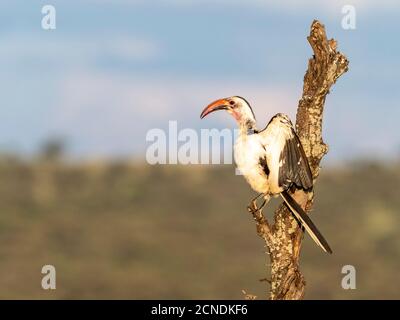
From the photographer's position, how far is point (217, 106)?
449 inches

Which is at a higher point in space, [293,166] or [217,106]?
[217,106]

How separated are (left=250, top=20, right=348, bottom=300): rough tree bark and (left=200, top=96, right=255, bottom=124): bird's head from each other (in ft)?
3.02

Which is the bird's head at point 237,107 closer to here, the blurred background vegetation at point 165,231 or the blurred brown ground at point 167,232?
the blurred brown ground at point 167,232

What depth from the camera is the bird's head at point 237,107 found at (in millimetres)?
11328

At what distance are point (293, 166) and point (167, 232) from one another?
46.5 metres

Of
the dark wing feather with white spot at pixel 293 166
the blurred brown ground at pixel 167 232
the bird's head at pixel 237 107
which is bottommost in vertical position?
the dark wing feather with white spot at pixel 293 166

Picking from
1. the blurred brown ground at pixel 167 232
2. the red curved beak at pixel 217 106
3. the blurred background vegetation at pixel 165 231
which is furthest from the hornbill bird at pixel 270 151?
the blurred background vegetation at pixel 165 231

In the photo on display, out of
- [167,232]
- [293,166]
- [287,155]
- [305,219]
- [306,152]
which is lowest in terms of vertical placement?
[305,219]

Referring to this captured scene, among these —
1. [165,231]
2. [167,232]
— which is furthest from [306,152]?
[165,231]

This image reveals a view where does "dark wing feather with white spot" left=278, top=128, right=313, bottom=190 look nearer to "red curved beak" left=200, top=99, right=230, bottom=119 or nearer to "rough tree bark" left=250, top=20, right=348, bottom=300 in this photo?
"rough tree bark" left=250, top=20, right=348, bottom=300

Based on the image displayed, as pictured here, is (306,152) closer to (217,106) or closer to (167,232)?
(217,106)

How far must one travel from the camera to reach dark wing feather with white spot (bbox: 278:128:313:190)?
37.1 feet
